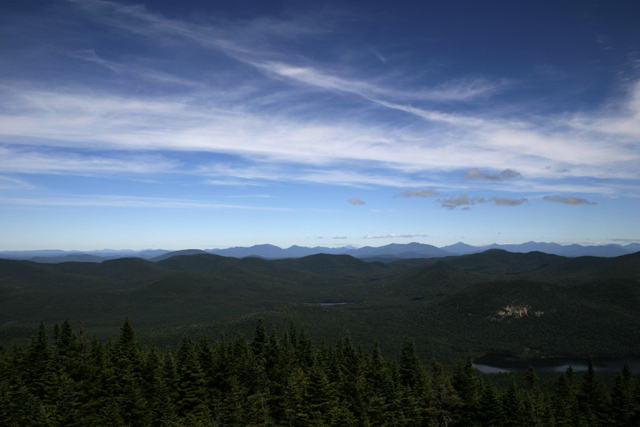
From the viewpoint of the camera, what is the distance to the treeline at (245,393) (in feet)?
143

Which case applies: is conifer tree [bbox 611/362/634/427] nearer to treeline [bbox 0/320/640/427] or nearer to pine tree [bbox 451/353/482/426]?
treeline [bbox 0/320/640/427]

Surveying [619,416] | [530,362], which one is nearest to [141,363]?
[619,416]

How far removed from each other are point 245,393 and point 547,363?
161125mm

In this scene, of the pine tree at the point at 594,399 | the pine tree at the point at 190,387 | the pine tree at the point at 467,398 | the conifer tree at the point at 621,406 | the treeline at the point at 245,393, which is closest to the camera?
the treeline at the point at 245,393

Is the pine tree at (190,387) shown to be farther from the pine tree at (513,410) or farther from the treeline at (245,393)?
the pine tree at (513,410)

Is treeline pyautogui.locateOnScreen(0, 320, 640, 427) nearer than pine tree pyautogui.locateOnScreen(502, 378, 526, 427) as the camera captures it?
Yes

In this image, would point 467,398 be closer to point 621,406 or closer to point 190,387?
point 621,406

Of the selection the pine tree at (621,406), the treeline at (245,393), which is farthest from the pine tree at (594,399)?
the pine tree at (621,406)

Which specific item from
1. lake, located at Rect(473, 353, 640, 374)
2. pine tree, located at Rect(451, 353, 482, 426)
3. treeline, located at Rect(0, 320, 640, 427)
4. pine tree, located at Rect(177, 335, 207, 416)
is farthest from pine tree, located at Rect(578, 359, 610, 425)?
lake, located at Rect(473, 353, 640, 374)

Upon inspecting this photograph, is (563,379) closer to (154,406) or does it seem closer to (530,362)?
(154,406)

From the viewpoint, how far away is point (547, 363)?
162 metres

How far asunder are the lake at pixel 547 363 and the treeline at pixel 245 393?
3963 inches

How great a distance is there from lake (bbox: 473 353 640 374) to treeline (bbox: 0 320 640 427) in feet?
330

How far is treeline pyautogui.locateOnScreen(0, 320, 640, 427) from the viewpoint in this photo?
43438 millimetres
